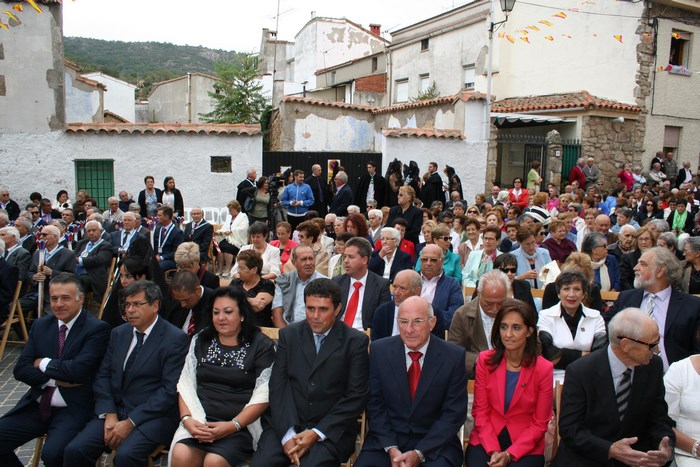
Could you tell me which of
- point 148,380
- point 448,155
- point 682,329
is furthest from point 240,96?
point 682,329

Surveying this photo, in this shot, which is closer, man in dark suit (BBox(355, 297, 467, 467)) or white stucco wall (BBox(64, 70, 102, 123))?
man in dark suit (BBox(355, 297, 467, 467))

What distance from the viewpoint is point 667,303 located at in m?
4.62

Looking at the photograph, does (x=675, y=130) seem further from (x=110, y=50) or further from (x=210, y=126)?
(x=110, y=50)

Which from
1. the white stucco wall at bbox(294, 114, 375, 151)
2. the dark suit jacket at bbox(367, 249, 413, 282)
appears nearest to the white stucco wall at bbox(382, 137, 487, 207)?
the white stucco wall at bbox(294, 114, 375, 151)

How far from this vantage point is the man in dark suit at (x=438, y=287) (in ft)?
17.2

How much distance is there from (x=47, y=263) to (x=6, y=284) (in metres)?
0.97

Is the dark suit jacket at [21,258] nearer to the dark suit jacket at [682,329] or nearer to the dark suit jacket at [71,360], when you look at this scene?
the dark suit jacket at [71,360]

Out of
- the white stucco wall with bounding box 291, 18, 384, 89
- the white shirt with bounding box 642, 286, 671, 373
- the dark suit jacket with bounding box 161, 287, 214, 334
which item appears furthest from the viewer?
the white stucco wall with bounding box 291, 18, 384, 89

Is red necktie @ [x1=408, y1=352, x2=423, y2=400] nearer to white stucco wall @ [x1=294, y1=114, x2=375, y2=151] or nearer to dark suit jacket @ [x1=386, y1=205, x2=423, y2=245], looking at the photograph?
dark suit jacket @ [x1=386, y1=205, x2=423, y2=245]

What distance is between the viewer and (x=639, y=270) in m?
4.72

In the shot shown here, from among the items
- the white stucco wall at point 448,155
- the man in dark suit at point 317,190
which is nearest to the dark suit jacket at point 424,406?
the man in dark suit at point 317,190

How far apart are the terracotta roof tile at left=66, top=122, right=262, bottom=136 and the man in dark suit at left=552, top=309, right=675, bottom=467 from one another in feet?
37.7

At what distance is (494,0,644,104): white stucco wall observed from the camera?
17.9 m

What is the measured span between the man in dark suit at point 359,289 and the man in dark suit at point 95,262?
3.65 meters
